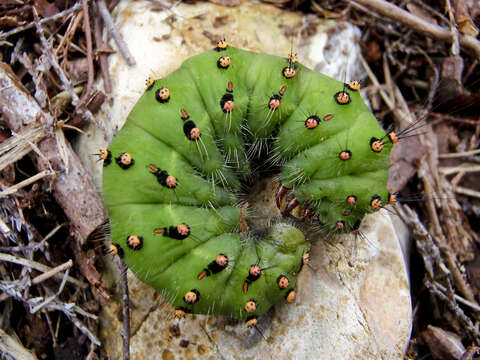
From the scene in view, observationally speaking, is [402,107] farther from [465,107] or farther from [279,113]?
[279,113]

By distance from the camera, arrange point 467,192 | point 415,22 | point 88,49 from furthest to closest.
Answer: point 467,192 < point 415,22 < point 88,49

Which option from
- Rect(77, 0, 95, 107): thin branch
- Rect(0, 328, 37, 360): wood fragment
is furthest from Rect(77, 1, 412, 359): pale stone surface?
Rect(0, 328, 37, 360): wood fragment

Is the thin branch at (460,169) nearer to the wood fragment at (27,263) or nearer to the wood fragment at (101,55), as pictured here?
the wood fragment at (101,55)

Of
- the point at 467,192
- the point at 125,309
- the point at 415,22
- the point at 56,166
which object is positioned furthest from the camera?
the point at 467,192

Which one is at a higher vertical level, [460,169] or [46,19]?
[46,19]

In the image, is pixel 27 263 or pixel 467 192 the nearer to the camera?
pixel 27 263

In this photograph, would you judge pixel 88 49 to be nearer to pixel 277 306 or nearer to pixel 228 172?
pixel 228 172

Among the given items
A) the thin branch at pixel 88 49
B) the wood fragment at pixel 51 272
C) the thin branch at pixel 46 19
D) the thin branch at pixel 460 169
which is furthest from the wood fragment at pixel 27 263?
the thin branch at pixel 460 169

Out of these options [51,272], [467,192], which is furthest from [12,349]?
[467,192]
